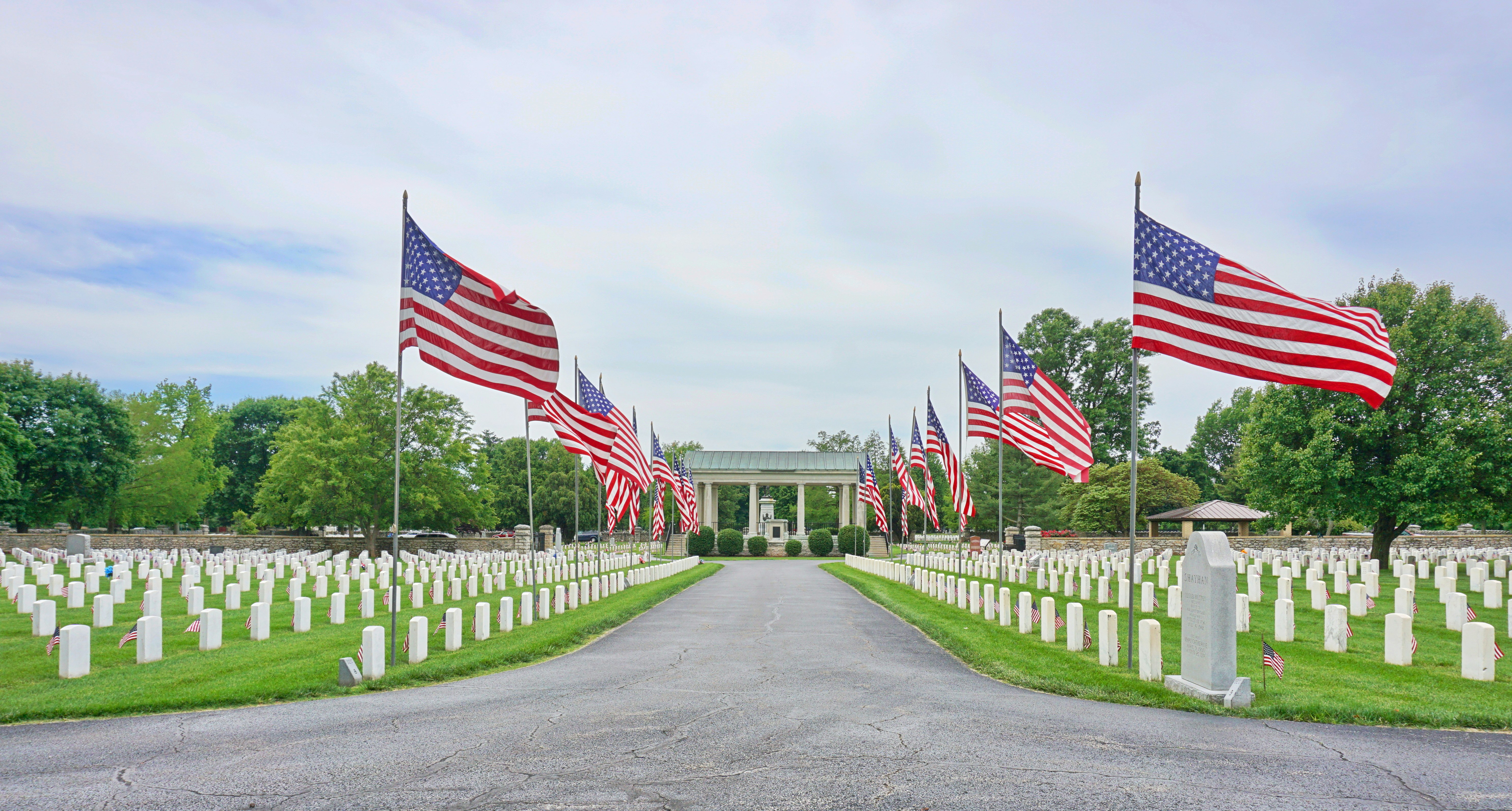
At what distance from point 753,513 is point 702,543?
11.8 m

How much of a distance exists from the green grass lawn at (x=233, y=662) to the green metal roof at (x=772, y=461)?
5601 centimetres

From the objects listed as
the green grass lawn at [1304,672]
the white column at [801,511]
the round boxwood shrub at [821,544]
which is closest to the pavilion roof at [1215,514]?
the round boxwood shrub at [821,544]

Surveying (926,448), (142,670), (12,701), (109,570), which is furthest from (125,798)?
(109,570)

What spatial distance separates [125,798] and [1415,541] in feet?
184

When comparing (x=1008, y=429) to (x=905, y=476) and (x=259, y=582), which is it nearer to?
(x=905, y=476)

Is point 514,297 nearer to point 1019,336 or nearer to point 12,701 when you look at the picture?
point 12,701

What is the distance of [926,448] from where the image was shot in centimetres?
2981

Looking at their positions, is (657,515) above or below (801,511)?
above

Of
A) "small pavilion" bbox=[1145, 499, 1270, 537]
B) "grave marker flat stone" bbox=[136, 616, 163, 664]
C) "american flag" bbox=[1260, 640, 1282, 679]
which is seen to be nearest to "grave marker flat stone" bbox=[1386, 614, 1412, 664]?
"american flag" bbox=[1260, 640, 1282, 679]

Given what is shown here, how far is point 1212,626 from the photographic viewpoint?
947 centimetres

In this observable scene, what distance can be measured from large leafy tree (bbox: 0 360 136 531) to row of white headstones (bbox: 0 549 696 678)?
1102cm

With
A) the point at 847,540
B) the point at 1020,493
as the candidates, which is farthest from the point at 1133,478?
the point at 1020,493

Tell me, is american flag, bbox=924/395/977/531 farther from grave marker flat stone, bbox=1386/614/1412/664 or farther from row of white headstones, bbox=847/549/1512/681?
grave marker flat stone, bbox=1386/614/1412/664

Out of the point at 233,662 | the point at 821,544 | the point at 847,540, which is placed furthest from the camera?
the point at 821,544
